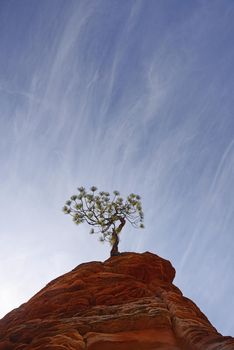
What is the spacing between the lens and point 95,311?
17906 millimetres

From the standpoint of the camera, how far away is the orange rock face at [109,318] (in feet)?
46.8

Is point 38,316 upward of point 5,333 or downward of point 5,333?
upward

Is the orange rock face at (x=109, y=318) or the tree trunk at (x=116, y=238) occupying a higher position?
the tree trunk at (x=116, y=238)

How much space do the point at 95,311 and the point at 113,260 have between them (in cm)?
890

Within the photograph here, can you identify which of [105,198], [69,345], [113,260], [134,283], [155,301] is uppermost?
[105,198]

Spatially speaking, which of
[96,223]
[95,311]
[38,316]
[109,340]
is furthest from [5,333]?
[96,223]

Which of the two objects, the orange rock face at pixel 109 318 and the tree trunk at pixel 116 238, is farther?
the tree trunk at pixel 116 238

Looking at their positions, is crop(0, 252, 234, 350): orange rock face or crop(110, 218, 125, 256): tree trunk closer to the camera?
crop(0, 252, 234, 350): orange rock face

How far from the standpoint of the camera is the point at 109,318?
16.5 meters

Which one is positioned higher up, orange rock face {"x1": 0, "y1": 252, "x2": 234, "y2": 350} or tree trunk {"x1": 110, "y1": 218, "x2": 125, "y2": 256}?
tree trunk {"x1": 110, "y1": 218, "x2": 125, "y2": 256}

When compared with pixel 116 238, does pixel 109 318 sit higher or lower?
lower

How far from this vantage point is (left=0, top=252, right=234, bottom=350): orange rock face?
14.3 meters

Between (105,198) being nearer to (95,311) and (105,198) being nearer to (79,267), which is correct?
(79,267)

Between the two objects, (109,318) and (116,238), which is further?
(116,238)
